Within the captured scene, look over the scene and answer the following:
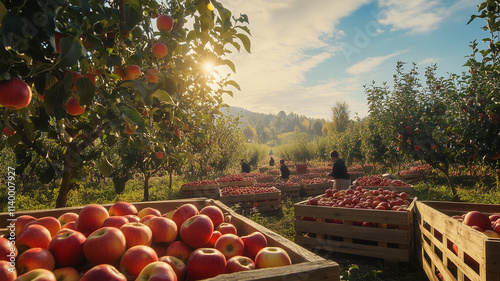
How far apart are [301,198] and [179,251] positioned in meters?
9.31

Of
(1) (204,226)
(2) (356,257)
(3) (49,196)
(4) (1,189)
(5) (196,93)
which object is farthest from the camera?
(4) (1,189)

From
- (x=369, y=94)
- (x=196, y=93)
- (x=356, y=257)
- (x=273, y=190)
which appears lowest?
(x=356, y=257)

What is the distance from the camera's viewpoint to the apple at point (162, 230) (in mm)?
1506

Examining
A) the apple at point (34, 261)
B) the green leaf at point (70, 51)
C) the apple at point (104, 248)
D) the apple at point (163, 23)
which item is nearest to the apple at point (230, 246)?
the apple at point (104, 248)

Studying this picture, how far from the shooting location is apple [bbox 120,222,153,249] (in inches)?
53.4

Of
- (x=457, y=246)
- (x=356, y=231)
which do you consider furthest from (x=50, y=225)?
(x=356, y=231)

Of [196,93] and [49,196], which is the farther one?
[49,196]

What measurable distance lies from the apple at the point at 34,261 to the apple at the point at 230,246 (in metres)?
0.74

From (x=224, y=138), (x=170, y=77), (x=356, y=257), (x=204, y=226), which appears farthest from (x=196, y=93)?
(x=224, y=138)

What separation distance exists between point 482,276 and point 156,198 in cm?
934

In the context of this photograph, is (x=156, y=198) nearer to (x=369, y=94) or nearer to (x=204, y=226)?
(x=204, y=226)

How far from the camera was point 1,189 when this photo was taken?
33.0 feet

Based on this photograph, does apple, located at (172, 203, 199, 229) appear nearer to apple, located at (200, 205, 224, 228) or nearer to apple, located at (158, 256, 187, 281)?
apple, located at (200, 205, 224, 228)

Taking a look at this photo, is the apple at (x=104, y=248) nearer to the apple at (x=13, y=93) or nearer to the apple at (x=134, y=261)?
the apple at (x=134, y=261)
